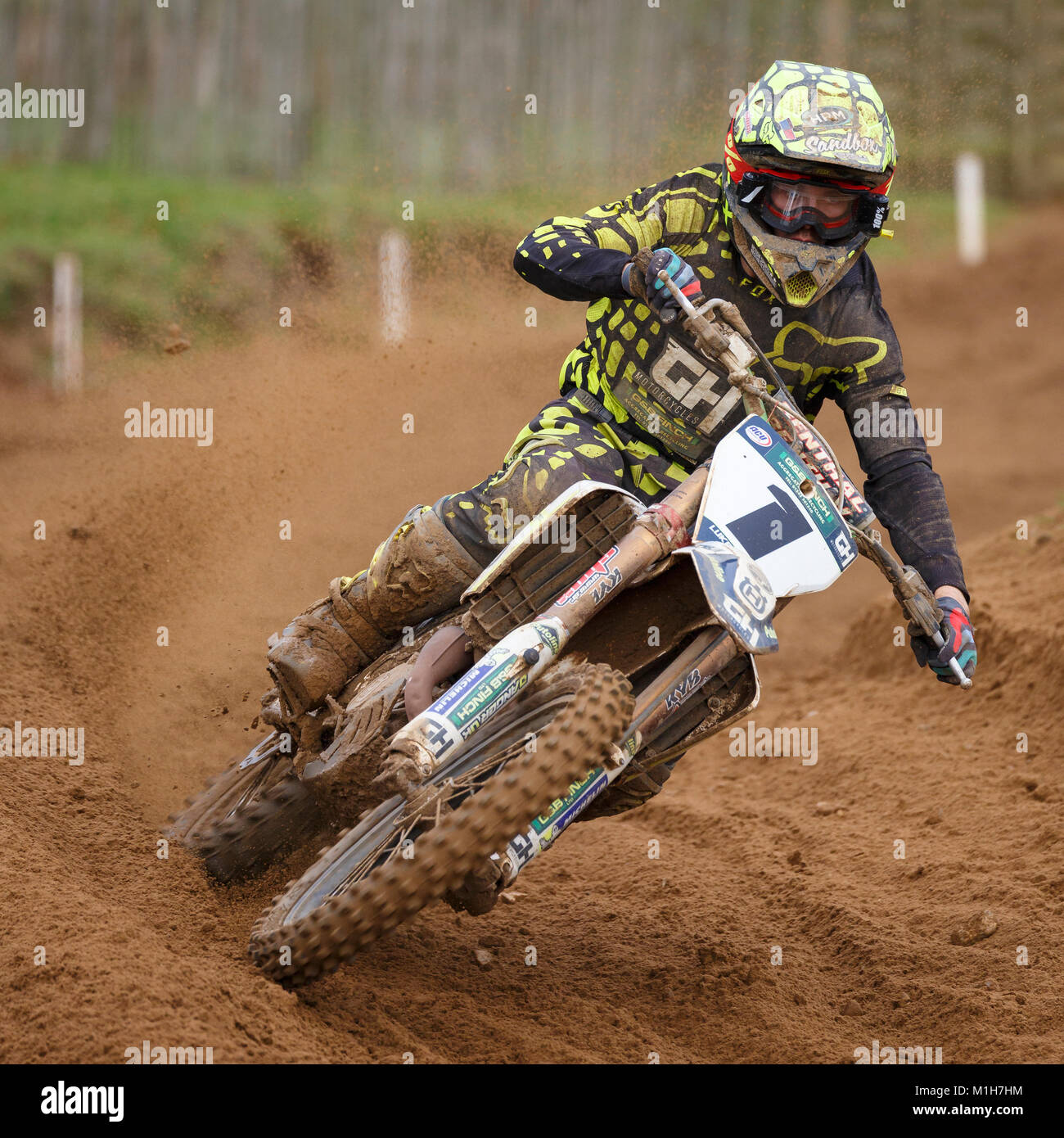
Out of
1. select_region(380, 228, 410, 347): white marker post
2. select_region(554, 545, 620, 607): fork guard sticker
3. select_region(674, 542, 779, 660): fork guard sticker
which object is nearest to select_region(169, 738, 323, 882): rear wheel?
select_region(554, 545, 620, 607): fork guard sticker

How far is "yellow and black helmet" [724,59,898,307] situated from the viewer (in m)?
3.51

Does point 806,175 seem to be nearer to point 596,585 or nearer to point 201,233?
point 596,585

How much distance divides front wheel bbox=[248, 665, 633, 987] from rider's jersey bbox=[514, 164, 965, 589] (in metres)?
1.05

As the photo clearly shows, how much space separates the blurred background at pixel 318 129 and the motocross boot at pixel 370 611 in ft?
20.0

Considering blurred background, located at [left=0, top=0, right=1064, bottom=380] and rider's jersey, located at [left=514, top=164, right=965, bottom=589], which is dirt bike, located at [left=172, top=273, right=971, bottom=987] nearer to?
rider's jersey, located at [left=514, top=164, right=965, bottom=589]

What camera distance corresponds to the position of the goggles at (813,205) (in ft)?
11.8

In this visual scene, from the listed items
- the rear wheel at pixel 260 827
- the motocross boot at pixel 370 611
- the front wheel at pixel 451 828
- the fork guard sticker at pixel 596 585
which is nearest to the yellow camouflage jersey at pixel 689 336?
the motocross boot at pixel 370 611

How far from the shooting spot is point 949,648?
356cm

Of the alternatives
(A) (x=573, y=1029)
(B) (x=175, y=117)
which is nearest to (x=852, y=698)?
(A) (x=573, y=1029)

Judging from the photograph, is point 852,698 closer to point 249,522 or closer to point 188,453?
point 249,522

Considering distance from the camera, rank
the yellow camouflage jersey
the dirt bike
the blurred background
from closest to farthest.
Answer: the dirt bike
the yellow camouflage jersey
the blurred background

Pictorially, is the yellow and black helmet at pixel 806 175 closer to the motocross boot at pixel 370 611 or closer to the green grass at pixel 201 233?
the motocross boot at pixel 370 611

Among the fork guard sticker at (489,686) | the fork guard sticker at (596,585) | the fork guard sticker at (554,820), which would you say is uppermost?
the fork guard sticker at (596,585)

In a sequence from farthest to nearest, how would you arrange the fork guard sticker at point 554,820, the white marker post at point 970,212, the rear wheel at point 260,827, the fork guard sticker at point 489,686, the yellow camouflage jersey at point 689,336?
1. the white marker post at point 970,212
2. the rear wheel at point 260,827
3. the yellow camouflage jersey at point 689,336
4. the fork guard sticker at point 554,820
5. the fork guard sticker at point 489,686
